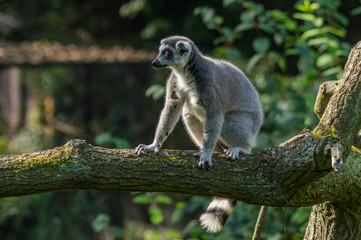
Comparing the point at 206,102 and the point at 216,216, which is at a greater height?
the point at 206,102

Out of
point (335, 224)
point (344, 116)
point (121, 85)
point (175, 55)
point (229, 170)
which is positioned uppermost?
point (175, 55)

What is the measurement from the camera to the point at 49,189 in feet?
9.80

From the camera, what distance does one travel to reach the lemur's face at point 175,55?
4.10m

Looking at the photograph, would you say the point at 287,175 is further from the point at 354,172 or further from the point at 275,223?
the point at 275,223

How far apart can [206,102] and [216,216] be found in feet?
3.46

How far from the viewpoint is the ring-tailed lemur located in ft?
13.0

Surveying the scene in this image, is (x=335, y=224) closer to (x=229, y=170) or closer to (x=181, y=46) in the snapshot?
(x=229, y=170)

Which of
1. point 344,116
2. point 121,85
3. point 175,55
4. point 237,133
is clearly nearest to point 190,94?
point 175,55

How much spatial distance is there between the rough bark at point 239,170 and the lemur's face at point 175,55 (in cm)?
113

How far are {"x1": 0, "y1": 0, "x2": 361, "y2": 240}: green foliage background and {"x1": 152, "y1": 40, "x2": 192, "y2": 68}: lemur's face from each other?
1349 mm

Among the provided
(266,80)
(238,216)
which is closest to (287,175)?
(238,216)

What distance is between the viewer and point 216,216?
3.58m

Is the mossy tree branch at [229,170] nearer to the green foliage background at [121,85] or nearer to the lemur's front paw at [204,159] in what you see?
the lemur's front paw at [204,159]

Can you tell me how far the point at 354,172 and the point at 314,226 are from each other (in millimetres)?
602
